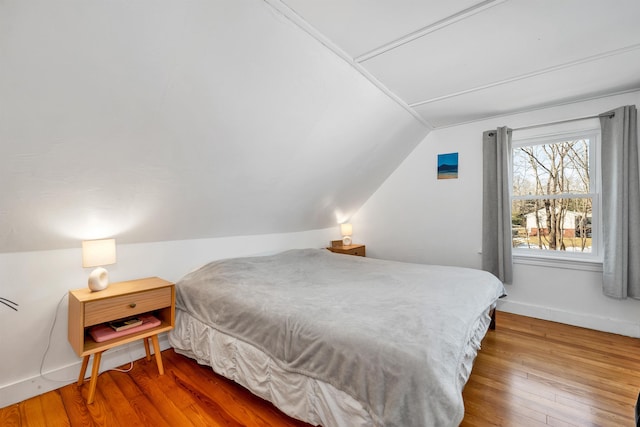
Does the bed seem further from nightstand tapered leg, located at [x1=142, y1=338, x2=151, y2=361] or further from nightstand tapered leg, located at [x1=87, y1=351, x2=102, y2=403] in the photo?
nightstand tapered leg, located at [x1=87, y1=351, x2=102, y2=403]

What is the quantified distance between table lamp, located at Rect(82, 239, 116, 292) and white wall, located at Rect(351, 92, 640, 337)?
10.8 feet

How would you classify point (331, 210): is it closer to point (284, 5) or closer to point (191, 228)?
point (191, 228)

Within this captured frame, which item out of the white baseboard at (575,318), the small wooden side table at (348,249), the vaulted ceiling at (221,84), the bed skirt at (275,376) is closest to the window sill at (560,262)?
the white baseboard at (575,318)

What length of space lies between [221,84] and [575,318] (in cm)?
395

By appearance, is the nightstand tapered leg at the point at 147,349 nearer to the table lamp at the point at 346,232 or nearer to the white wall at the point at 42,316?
the white wall at the point at 42,316

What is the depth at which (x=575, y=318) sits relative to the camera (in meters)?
3.02

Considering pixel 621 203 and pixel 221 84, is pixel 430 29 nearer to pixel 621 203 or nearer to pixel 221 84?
pixel 221 84

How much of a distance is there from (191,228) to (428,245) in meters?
2.94

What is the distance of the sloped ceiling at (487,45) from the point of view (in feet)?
5.30

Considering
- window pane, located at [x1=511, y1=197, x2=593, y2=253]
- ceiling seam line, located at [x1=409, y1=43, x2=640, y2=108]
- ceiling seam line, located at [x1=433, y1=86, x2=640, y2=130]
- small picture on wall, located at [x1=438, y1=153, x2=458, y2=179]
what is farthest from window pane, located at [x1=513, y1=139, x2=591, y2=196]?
ceiling seam line, located at [x1=409, y1=43, x2=640, y2=108]

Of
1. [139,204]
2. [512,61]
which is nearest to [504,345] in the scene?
[512,61]

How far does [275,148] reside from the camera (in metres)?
2.48

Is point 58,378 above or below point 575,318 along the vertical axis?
above

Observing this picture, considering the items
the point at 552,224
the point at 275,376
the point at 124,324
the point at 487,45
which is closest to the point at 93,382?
the point at 124,324
